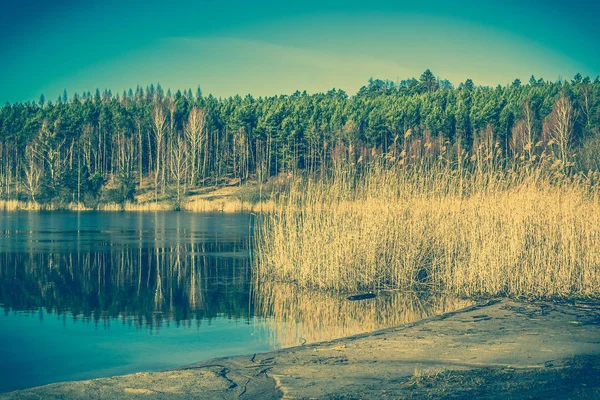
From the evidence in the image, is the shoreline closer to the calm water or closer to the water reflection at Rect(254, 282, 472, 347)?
the calm water

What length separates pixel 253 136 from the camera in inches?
3100

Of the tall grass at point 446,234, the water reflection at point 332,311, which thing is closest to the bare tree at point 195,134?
the tall grass at point 446,234

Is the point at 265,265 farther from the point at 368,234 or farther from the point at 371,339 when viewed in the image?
the point at 371,339

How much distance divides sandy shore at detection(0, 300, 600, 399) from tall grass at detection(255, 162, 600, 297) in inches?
121

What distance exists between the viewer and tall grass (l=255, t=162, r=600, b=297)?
11484 mm

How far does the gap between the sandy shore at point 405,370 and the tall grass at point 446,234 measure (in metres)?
3.06

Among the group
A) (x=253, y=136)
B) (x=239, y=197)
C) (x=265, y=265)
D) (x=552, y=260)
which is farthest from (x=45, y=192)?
(x=552, y=260)

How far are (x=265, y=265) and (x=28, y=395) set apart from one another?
31.9ft

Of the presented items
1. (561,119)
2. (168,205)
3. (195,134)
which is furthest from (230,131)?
(561,119)

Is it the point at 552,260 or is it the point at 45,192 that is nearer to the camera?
the point at 552,260

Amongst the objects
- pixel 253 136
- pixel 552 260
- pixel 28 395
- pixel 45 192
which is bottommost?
pixel 28 395

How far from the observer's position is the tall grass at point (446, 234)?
37.7 ft

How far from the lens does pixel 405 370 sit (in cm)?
627

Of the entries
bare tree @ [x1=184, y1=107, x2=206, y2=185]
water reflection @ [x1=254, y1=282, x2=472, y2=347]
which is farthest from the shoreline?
water reflection @ [x1=254, y1=282, x2=472, y2=347]
